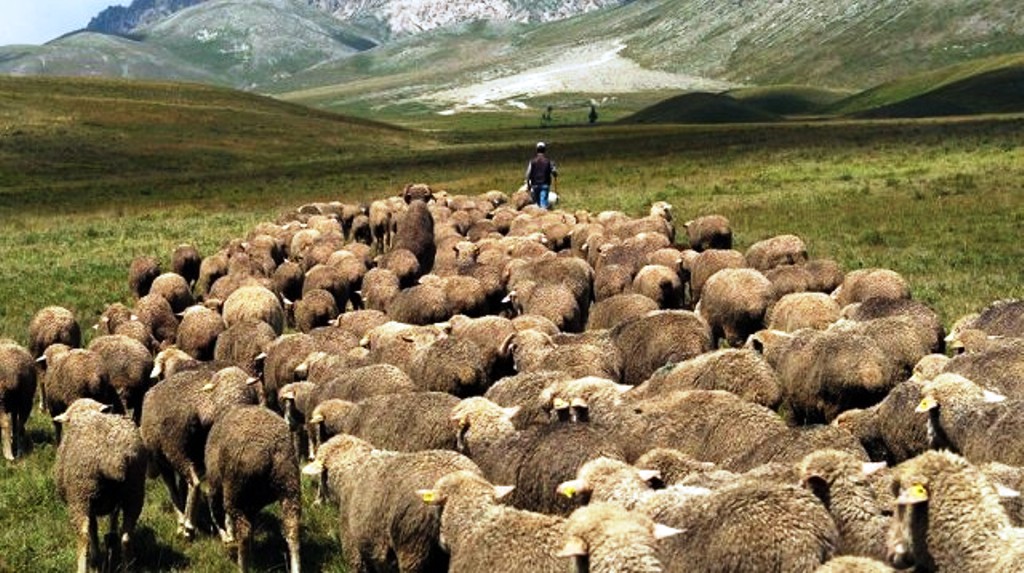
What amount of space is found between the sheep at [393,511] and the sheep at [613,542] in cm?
191

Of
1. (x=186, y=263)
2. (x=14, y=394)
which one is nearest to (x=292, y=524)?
(x=14, y=394)

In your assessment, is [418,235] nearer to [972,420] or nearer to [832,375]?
[832,375]

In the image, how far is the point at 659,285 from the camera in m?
17.0

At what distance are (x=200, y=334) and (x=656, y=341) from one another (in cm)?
695

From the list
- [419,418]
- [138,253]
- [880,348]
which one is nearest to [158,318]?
[419,418]

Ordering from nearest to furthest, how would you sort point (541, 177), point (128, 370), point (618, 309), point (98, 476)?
point (98, 476), point (128, 370), point (618, 309), point (541, 177)

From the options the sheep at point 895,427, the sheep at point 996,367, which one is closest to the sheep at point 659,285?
the sheep at point 996,367

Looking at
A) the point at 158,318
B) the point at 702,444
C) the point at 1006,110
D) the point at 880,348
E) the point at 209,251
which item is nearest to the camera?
the point at 702,444

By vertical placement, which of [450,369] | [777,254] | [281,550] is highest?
[450,369]

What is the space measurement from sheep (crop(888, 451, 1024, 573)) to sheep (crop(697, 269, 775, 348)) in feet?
27.3

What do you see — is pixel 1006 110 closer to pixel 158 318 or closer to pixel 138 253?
pixel 138 253

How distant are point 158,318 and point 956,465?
13.3 metres

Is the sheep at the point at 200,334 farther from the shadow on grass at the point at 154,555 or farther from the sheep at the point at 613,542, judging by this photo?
the sheep at the point at 613,542

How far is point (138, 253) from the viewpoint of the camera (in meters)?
30.3
